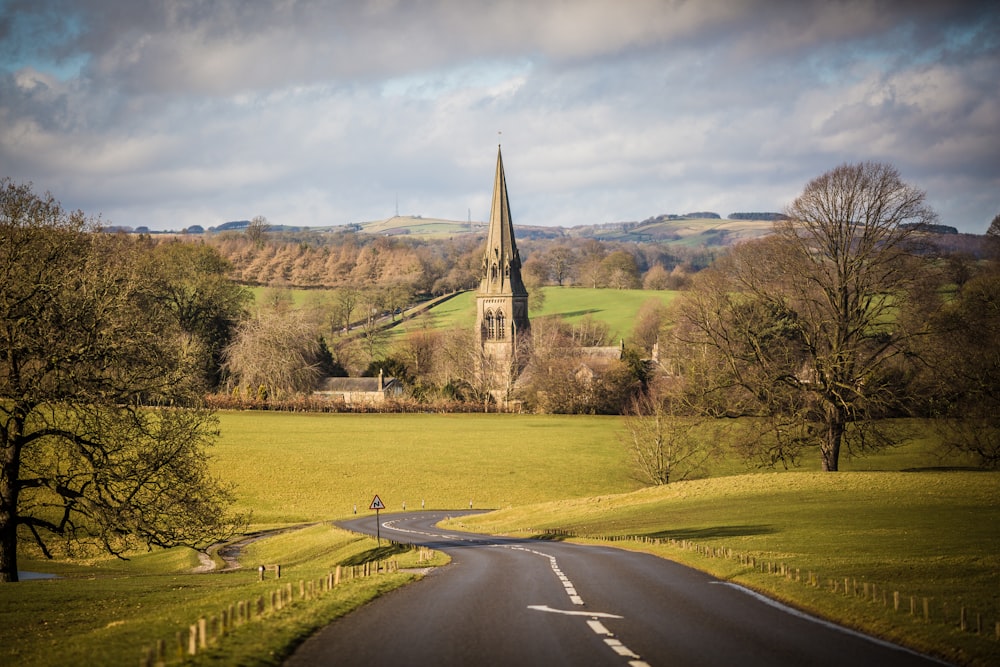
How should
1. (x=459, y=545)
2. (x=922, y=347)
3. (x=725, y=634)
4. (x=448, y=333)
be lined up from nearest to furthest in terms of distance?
(x=725, y=634)
(x=459, y=545)
(x=922, y=347)
(x=448, y=333)

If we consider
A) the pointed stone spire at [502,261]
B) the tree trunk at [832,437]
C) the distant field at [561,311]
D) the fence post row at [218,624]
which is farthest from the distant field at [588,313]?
the fence post row at [218,624]

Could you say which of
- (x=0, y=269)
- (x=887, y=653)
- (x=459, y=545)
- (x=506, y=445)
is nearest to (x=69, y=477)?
(x=0, y=269)

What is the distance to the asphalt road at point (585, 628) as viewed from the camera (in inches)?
498

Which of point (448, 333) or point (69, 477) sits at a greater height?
point (448, 333)

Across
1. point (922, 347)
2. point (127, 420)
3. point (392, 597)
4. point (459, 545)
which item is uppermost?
point (922, 347)

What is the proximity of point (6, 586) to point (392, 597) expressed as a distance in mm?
15079

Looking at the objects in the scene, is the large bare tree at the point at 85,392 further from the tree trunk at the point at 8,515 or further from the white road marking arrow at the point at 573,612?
the white road marking arrow at the point at 573,612

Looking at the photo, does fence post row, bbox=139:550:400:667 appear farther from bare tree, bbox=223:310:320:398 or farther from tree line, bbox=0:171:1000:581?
bare tree, bbox=223:310:320:398

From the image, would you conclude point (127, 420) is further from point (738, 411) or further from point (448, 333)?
point (448, 333)

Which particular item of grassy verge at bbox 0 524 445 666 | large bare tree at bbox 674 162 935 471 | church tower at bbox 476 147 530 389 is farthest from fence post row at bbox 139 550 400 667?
church tower at bbox 476 147 530 389

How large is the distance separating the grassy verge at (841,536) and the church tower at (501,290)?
317 ft

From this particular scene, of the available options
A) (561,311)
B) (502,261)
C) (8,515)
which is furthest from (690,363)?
(561,311)

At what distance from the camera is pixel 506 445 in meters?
93.5

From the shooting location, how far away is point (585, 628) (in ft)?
49.8
